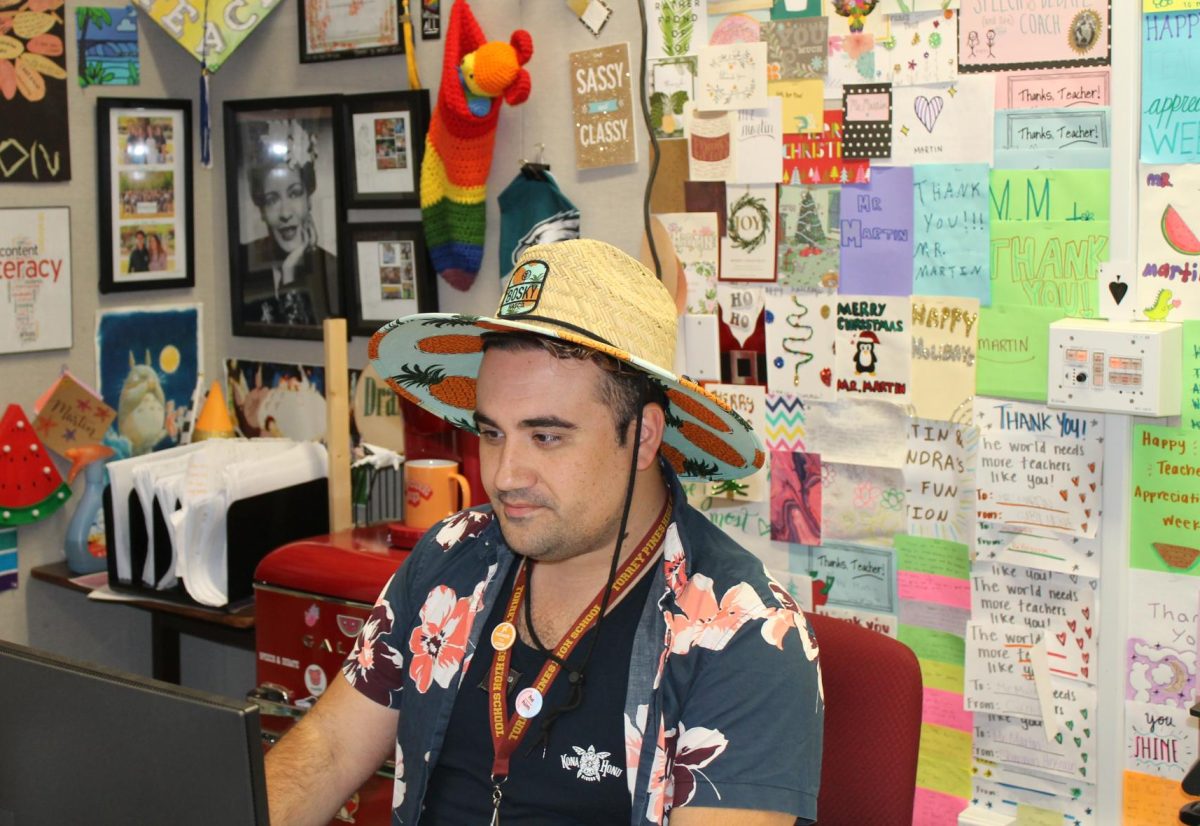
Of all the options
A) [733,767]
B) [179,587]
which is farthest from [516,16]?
[733,767]

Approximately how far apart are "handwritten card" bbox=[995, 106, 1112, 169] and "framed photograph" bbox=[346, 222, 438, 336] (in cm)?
131

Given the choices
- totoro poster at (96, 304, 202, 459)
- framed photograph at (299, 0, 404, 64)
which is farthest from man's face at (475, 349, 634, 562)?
totoro poster at (96, 304, 202, 459)

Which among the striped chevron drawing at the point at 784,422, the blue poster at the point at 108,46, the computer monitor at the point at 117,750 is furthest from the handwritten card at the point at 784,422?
the blue poster at the point at 108,46

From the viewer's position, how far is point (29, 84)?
303 centimetres

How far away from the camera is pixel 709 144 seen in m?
2.55

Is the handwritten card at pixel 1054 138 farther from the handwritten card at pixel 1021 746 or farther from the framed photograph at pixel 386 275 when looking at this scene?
the framed photograph at pixel 386 275

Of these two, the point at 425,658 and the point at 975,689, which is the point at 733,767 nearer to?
the point at 425,658

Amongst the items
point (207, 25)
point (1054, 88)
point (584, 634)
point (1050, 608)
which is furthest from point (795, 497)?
point (207, 25)

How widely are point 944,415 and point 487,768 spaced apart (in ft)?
3.48

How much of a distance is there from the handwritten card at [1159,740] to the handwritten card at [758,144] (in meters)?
1.09

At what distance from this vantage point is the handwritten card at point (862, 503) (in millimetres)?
2416

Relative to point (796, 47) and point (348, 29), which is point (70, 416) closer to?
point (348, 29)

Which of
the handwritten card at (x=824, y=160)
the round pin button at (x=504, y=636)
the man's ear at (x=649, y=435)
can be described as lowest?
the round pin button at (x=504, y=636)

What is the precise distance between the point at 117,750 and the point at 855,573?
1.60m
